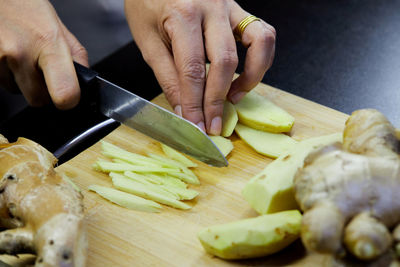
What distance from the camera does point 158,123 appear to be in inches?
59.0

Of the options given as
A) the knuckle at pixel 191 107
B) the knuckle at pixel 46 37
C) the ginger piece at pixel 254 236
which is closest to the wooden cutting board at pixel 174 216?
the ginger piece at pixel 254 236

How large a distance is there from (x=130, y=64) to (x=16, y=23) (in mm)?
704

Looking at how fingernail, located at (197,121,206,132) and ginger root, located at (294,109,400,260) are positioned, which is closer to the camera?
ginger root, located at (294,109,400,260)

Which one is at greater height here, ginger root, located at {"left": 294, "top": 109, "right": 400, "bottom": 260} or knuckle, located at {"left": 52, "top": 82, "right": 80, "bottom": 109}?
ginger root, located at {"left": 294, "top": 109, "right": 400, "bottom": 260}

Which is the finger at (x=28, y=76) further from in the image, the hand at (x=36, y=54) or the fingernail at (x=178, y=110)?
the fingernail at (x=178, y=110)

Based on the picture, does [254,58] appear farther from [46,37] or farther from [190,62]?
[46,37]

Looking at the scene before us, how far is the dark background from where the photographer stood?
6.20 feet

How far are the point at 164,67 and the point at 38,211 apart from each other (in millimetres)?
774

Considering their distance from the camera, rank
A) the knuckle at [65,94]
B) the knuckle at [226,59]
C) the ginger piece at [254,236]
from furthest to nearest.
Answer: the knuckle at [226,59]
the knuckle at [65,94]
the ginger piece at [254,236]

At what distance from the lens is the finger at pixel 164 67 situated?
164 centimetres

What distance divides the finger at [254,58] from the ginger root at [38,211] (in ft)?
2.38

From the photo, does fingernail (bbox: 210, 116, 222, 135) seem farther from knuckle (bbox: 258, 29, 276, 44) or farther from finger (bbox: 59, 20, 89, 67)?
finger (bbox: 59, 20, 89, 67)

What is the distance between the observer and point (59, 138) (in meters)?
1.80

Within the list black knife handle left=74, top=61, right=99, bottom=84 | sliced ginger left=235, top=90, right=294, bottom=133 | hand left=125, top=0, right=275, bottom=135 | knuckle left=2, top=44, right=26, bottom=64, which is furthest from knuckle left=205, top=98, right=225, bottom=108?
knuckle left=2, top=44, right=26, bottom=64
